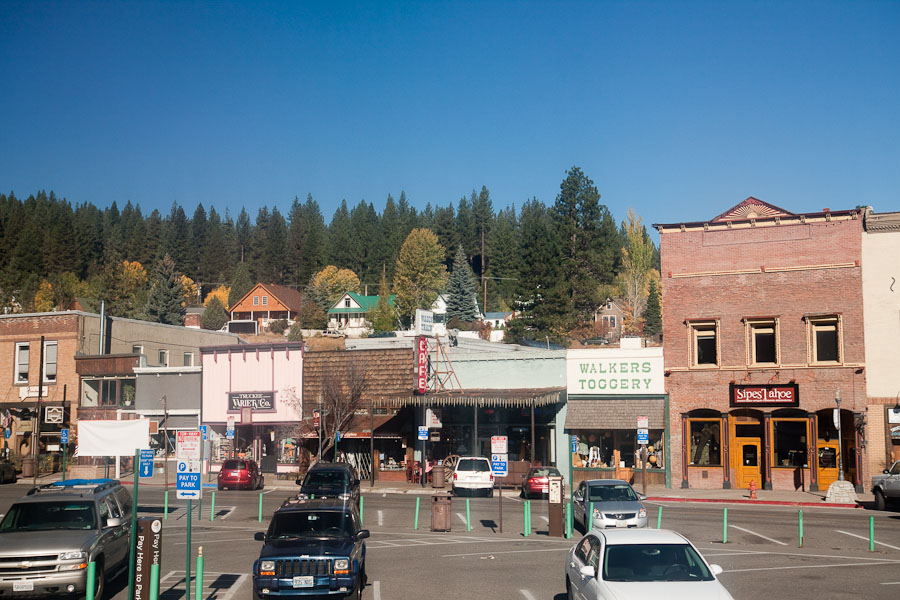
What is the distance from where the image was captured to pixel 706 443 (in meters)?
41.8

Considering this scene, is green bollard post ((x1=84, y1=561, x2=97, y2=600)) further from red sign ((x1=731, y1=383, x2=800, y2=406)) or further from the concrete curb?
red sign ((x1=731, y1=383, x2=800, y2=406))

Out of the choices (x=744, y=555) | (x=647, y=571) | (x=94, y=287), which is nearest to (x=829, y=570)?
Result: (x=744, y=555)

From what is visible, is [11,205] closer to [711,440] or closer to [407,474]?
[407,474]

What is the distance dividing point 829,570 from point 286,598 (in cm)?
1116

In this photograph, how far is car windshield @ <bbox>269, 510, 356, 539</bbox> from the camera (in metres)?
15.3

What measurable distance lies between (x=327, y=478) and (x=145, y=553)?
14.7 metres

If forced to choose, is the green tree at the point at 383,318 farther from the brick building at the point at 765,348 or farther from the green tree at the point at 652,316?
the brick building at the point at 765,348

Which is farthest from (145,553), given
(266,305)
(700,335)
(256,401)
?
(266,305)

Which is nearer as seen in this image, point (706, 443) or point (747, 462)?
point (747, 462)

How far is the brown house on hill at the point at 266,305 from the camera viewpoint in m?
143

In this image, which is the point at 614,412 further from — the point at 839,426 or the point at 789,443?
the point at 839,426

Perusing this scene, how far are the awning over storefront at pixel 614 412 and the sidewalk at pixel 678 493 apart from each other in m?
3.08

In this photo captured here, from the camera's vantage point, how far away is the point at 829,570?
1834 cm

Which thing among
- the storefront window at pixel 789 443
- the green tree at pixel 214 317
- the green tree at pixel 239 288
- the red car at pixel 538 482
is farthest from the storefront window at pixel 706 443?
the green tree at pixel 239 288
